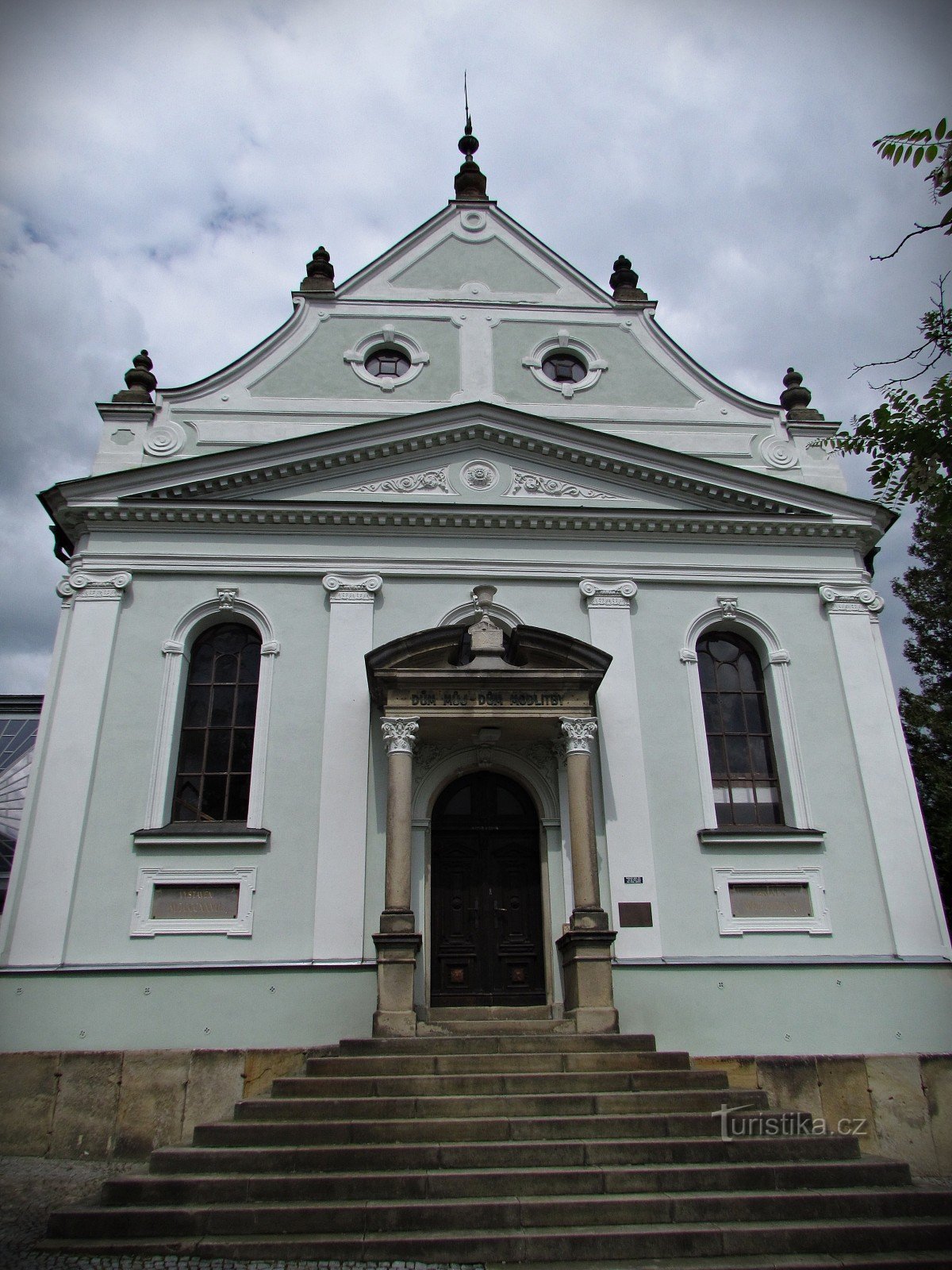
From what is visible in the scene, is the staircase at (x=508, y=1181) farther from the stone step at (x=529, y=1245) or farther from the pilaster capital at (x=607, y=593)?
the pilaster capital at (x=607, y=593)

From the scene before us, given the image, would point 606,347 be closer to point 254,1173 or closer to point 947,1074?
point 947,1074

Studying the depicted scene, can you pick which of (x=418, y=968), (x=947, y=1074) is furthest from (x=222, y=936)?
(x=947, y=1074)

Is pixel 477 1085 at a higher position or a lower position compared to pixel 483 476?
lower

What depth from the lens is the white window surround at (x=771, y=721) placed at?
41.9 feet

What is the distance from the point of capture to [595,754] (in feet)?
42.9

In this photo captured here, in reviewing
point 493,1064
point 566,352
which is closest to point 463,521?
point 566,352

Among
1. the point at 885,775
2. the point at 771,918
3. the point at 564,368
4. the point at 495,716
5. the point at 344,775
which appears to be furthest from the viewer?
the point at 564,368

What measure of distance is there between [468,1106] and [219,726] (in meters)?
6.68

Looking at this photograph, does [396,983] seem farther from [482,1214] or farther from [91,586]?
[91,586]

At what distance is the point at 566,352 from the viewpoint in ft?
54.0

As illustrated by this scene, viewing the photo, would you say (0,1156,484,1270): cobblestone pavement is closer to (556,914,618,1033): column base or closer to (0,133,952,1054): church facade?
(0,133,952,1054): church facade

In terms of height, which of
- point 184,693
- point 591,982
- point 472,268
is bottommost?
point 591,982

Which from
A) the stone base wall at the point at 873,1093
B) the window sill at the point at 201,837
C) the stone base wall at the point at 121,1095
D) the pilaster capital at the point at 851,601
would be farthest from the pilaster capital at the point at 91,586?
the pilaster capital at the point at 851,601

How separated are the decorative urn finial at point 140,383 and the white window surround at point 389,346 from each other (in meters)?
3.30
